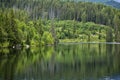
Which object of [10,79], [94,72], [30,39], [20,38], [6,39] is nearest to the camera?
[10,79]

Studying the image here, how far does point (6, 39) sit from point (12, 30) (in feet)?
25.0

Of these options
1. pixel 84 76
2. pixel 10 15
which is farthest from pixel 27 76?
pixel 10 15

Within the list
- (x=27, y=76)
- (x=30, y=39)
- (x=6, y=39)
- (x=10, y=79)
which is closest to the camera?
(x=10, y=79)

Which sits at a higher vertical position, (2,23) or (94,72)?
(2,23)

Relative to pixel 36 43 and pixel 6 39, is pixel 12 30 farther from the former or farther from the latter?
pixel 36 43

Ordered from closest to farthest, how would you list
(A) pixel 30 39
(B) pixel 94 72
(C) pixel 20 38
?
(B) pixel 94 72, (C) pixel 20 38, (A) pixel 30 39

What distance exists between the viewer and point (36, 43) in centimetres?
16562

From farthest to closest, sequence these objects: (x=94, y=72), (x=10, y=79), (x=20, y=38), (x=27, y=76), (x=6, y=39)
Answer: (x=20, y=38) → (x=6, y=39) → (x=94, y=72) → (x=27, y=76) → (x=10, y=79)

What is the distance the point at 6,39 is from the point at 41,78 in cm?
7576

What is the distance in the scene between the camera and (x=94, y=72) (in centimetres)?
5738

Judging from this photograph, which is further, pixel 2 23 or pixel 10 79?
pixel 2 23

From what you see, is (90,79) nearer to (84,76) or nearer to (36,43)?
(84,76)

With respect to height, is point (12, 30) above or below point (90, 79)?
above

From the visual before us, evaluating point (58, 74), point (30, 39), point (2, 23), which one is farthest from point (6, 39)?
point (58, 74)
